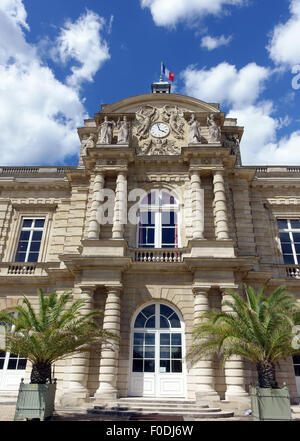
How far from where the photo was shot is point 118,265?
14.3 m

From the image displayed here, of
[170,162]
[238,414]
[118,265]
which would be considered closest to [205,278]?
[118,265]

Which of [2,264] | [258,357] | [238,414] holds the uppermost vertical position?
[2,264]

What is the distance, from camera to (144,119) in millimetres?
19766

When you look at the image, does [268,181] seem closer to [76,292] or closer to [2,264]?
[76,292]

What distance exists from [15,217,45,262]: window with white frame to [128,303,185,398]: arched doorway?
Answer: 7.20 m

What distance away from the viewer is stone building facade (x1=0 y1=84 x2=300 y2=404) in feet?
44.3

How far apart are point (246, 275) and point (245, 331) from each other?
5.22 meters

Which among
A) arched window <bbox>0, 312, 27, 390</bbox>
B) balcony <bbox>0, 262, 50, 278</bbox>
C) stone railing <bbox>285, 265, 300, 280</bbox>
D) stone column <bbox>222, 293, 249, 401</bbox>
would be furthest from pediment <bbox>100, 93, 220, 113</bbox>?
arched window <bbox>0, 312, 27, 390</bbox>

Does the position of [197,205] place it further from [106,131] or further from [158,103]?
[158,103]

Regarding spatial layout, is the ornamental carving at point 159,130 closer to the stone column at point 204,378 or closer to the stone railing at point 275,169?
the stone railing at point 275,169

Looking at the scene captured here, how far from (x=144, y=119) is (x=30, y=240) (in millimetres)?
9662

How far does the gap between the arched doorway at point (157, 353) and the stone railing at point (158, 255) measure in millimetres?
1995

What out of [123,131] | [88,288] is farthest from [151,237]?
[123,131]

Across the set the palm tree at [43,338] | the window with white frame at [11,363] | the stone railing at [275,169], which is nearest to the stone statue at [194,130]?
the stone railing at [275,169]
